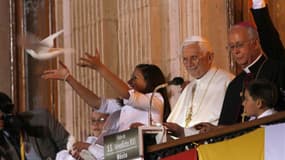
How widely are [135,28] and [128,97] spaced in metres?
2.24

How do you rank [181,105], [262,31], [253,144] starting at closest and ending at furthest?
[253,144], [262,31], [181,105]

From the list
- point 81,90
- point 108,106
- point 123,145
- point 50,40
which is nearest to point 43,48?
point 50,40

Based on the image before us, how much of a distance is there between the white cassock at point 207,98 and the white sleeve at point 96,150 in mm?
660

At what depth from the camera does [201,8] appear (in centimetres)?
1095

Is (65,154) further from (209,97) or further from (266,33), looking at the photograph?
(266,33)

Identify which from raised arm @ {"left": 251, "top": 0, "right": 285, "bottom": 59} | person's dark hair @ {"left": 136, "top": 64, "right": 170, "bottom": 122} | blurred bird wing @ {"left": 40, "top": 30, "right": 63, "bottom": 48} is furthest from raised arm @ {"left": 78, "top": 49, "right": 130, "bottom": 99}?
blurred bird wing @ {"left": 40, "top": 30, "right": 63, "bottom": 48}

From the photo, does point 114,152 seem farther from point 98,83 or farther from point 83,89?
point 98,83

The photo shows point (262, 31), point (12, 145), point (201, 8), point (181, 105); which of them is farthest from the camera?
point (201, 8)

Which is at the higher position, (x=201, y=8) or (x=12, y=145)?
(x=201, y=8)

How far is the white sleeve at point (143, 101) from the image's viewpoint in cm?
936

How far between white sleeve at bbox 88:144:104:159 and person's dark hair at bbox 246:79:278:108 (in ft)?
5.88

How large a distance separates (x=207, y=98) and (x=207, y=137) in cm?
103

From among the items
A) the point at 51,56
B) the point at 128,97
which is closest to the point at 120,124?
the point at 128,97

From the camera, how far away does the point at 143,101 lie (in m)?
9.37
